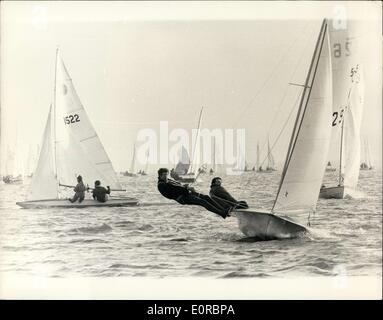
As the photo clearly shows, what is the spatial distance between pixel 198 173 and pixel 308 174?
27.8 inches

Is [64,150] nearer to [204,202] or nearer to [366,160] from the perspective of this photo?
[204,202]

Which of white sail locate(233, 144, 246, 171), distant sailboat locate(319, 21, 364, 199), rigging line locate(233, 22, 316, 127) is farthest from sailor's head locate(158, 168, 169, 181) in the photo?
distant sailboat locate(319, 21, 364, 199)

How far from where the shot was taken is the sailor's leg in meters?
4.54

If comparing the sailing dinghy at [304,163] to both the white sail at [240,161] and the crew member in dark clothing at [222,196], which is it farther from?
the white sail at [240,161]

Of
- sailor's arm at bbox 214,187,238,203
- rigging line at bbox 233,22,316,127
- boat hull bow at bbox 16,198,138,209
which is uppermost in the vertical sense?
rigging line at bbox 233,22,316,127

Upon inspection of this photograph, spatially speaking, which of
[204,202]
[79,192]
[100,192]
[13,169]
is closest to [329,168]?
[204,202]

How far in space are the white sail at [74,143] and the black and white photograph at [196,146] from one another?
0.01 m

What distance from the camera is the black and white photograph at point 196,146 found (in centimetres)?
445

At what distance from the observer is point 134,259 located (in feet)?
14.6

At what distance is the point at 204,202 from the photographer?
4.55 meters

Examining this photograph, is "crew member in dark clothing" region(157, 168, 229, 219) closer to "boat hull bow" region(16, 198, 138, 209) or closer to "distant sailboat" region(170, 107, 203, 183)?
"distant sailboat" region(170, 107, 203, 183)

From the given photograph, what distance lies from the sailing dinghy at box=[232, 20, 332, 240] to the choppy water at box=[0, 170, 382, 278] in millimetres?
66
